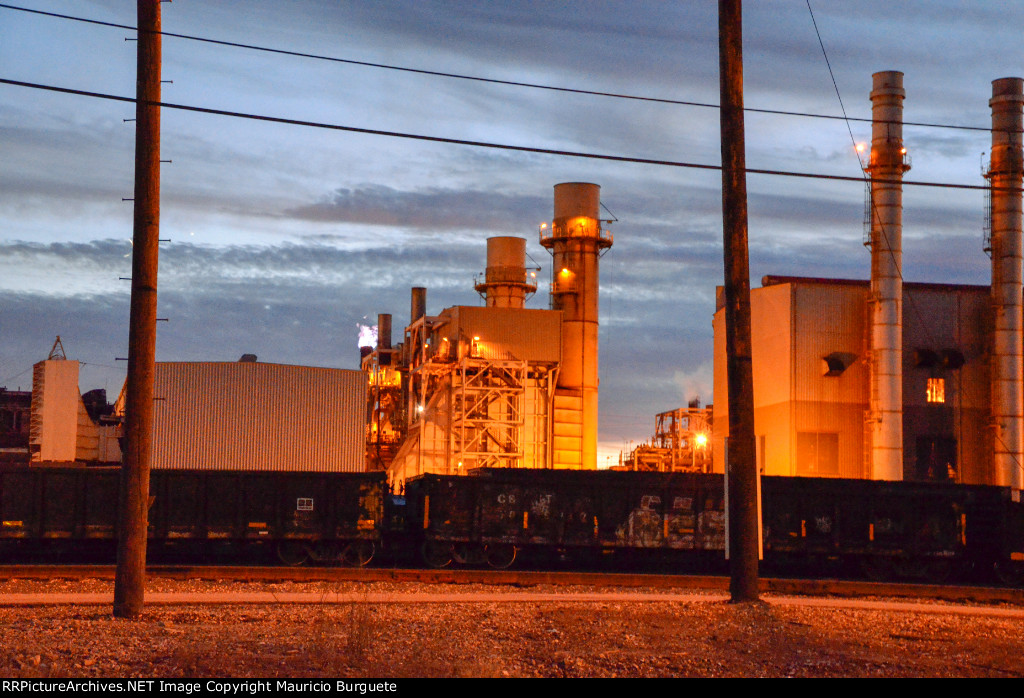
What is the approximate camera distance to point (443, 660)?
11.2 metres

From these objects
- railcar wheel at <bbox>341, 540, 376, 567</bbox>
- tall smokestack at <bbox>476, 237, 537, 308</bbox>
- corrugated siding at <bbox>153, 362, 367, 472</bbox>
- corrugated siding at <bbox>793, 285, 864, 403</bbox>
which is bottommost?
railcar wheel at <bbox>341, 540, 376, 567</bbox>

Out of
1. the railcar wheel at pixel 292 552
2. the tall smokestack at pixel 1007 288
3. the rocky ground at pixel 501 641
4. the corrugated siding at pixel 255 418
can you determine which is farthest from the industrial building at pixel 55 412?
the tall smokestack at pixel 1007 288

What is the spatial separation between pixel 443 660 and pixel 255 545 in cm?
1587

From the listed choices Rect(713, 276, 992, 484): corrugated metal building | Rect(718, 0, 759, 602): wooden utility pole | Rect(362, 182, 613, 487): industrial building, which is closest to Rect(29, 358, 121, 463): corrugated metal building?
Rect(362, 182, 613, 487): industrial building

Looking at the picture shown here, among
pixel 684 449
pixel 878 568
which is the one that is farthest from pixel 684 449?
pixel 878 568

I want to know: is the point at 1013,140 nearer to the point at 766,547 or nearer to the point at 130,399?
the point at 766,547

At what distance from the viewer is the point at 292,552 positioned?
2450 centimetres

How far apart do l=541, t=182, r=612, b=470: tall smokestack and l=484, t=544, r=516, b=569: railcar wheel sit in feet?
75.8

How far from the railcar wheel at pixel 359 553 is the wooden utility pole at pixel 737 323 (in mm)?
10906

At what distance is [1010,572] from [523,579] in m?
12.5

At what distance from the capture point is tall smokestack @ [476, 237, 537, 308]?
5047 centimetres

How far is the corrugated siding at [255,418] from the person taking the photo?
3784 centimetres

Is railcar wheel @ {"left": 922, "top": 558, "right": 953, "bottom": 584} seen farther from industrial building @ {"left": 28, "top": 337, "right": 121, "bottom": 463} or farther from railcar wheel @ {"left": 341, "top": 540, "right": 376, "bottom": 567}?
industrial building @ {"left": 28, "top": 337, "right": 121, "bottom": 463}

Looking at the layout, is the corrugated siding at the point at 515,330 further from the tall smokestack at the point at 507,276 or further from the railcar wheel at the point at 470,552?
the railcar wheel at the point at 470,552
